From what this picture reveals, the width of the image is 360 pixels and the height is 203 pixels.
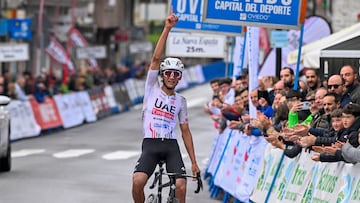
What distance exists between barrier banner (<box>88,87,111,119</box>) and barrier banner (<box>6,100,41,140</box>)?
6994 millimetres

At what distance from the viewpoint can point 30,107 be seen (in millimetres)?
31938

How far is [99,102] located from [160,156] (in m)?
28.6

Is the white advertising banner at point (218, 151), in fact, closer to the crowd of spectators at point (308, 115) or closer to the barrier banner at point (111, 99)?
the crowd of spectators at point (308, 115)

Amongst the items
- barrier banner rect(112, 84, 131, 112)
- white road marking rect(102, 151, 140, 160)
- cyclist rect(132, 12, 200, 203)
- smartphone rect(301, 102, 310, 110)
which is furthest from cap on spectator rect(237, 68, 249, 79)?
barrier banner rect(112, 84, 131, 112)

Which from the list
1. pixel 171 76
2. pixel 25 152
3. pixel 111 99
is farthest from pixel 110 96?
pixel 171 76

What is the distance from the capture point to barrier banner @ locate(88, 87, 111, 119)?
3909cm

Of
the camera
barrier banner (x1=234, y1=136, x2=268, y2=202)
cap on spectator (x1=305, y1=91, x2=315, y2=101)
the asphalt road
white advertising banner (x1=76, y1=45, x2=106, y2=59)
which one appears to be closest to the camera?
the camera

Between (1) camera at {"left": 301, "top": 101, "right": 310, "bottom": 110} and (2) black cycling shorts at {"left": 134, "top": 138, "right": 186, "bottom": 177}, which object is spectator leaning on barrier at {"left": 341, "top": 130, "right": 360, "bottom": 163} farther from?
(1) camera at {"left": 301, "top": 101, "right": 310, "bottom": 110}

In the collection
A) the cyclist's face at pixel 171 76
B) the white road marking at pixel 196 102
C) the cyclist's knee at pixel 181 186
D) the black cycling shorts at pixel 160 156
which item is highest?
the cyclist's face at pixel 171 76

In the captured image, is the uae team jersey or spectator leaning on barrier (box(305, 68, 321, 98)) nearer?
the uae team jersey

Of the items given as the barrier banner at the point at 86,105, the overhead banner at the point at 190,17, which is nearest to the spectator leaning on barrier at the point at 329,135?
the overhead banner at the point at 190,17

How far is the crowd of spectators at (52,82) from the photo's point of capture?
104 ft

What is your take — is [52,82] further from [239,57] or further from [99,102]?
[239,57]

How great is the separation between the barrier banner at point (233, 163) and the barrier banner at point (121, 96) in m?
25.6
